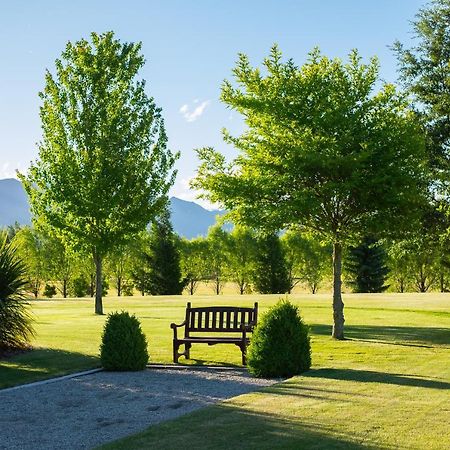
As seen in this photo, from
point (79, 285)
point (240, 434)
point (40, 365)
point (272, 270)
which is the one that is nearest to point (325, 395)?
point (240, 434)

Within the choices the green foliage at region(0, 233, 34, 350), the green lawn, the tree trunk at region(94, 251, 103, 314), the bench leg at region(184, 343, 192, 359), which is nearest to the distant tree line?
the tree trunk at region(94, 251, 103, 314)

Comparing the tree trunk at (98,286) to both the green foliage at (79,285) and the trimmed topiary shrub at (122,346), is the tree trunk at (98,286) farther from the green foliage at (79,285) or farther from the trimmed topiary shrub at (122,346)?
the green foliage at (79,285)

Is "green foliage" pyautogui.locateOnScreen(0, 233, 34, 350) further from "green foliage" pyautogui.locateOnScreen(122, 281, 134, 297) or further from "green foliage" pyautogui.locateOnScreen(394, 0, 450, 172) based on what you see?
"green foliage" pyautogui.locateOnScreen(122, 281, 134, 297)

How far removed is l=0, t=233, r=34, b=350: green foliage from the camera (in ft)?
53.7

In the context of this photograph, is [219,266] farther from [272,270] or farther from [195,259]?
[272,270]

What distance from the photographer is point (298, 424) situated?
8680mm

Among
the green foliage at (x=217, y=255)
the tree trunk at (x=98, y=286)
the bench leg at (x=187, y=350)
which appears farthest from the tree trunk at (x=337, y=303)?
the green foliage at (x=217, y=255)

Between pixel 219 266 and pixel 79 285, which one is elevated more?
pixel 219 266

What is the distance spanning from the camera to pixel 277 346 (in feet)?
43.2

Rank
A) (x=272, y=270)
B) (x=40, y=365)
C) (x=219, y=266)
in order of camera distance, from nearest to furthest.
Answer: (x=40, y=365)
(x=272, y=270)
(x=219, y=266)

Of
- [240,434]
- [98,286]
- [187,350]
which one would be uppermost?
[98,286]

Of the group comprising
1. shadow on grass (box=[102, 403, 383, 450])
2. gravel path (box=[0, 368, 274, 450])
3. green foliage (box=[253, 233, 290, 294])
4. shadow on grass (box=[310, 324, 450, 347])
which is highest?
green foliage (box=[253, 233, 290, 294])

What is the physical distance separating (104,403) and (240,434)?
3.32 m

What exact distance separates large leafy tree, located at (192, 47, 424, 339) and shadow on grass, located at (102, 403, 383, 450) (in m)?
11.0
